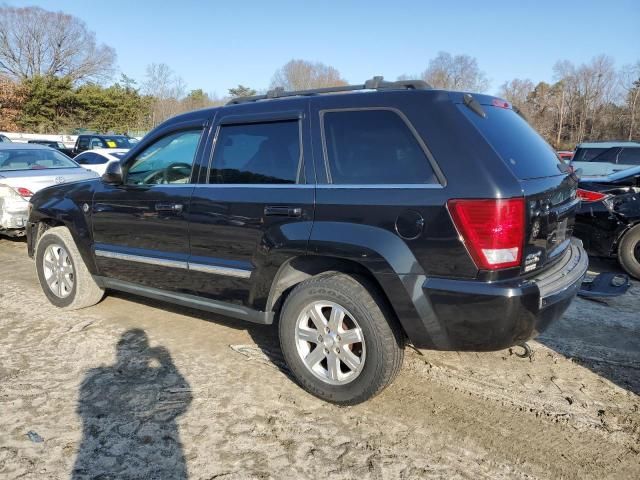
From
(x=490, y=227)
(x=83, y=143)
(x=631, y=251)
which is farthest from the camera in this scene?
(x=83, y=143)

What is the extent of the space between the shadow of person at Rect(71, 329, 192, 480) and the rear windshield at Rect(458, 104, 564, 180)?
2.37 meters

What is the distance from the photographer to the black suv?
2672mm

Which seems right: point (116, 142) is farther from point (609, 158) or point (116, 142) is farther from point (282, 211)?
point (282, 211)

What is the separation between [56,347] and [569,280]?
12.3 feet

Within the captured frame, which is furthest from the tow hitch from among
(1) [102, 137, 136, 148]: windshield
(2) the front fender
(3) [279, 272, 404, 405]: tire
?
(1) [102, 137, 136, 148]: windshield

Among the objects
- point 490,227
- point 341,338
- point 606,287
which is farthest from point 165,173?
point 606,287

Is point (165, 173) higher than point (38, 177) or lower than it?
higher

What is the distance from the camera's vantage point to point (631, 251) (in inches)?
233

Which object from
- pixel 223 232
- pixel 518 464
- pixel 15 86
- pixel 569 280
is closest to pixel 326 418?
pixel 518 464

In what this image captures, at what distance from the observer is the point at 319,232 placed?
3.04 m

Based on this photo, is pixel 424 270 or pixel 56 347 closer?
pixel 424 270

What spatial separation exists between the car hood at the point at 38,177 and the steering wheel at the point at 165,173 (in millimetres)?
3532

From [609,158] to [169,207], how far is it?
11.9 meters

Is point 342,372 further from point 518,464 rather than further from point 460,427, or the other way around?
point 518,464
